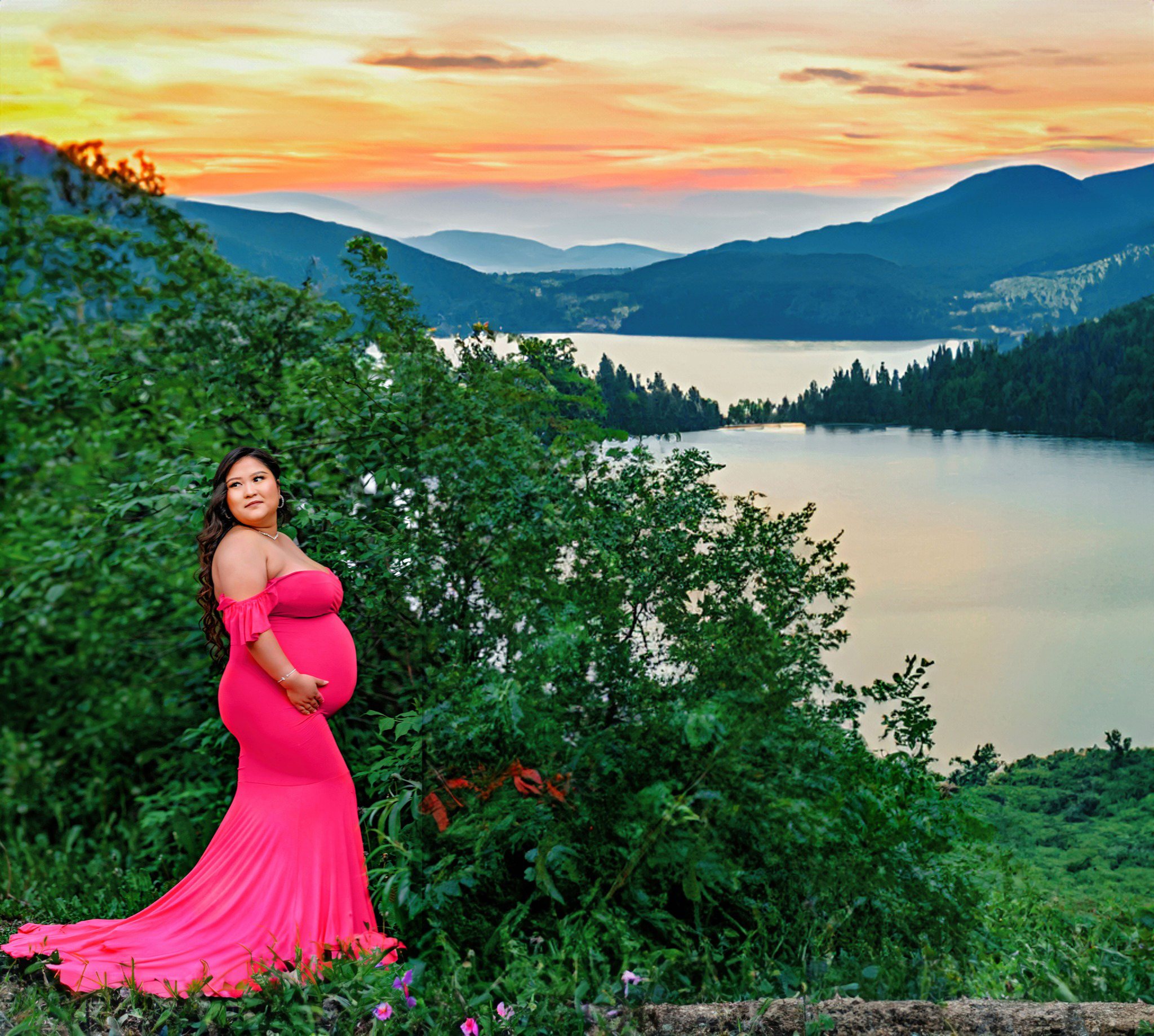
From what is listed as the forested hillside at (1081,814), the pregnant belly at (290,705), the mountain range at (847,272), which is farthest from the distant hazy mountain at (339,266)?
the forested hillside at (1081,814)

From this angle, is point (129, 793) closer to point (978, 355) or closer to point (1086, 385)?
point (978, 355)

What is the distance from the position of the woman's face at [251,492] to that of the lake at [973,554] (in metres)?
2.93

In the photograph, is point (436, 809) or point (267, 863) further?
point (436, 809)

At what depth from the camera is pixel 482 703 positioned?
3553mm

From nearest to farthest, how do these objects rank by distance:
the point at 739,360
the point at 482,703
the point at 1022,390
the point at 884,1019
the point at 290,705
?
1. the point at 884,1019
2. the point at 290,705
3. the point at 482,703
4. the point at 739,360
5. the point at 1022,390

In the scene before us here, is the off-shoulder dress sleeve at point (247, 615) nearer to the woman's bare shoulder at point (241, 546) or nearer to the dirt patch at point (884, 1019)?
the woman's bare shoulder at point (241, 546)

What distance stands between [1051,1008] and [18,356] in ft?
21.2

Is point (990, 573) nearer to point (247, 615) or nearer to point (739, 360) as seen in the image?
point (739, 360)

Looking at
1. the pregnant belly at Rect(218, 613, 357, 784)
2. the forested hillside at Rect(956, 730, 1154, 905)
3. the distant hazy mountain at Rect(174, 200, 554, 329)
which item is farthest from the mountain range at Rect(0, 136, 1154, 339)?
the forested hillside at Rect(956, 730, 1154, 905)

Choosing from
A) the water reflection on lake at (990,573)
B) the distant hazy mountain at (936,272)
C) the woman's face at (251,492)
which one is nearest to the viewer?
the woman's face at (251,492)

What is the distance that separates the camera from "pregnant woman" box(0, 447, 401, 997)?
10.5 ft

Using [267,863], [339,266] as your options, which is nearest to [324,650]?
[267,863]

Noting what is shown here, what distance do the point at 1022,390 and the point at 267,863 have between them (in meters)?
21.3

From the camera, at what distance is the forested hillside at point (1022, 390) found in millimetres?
13023
